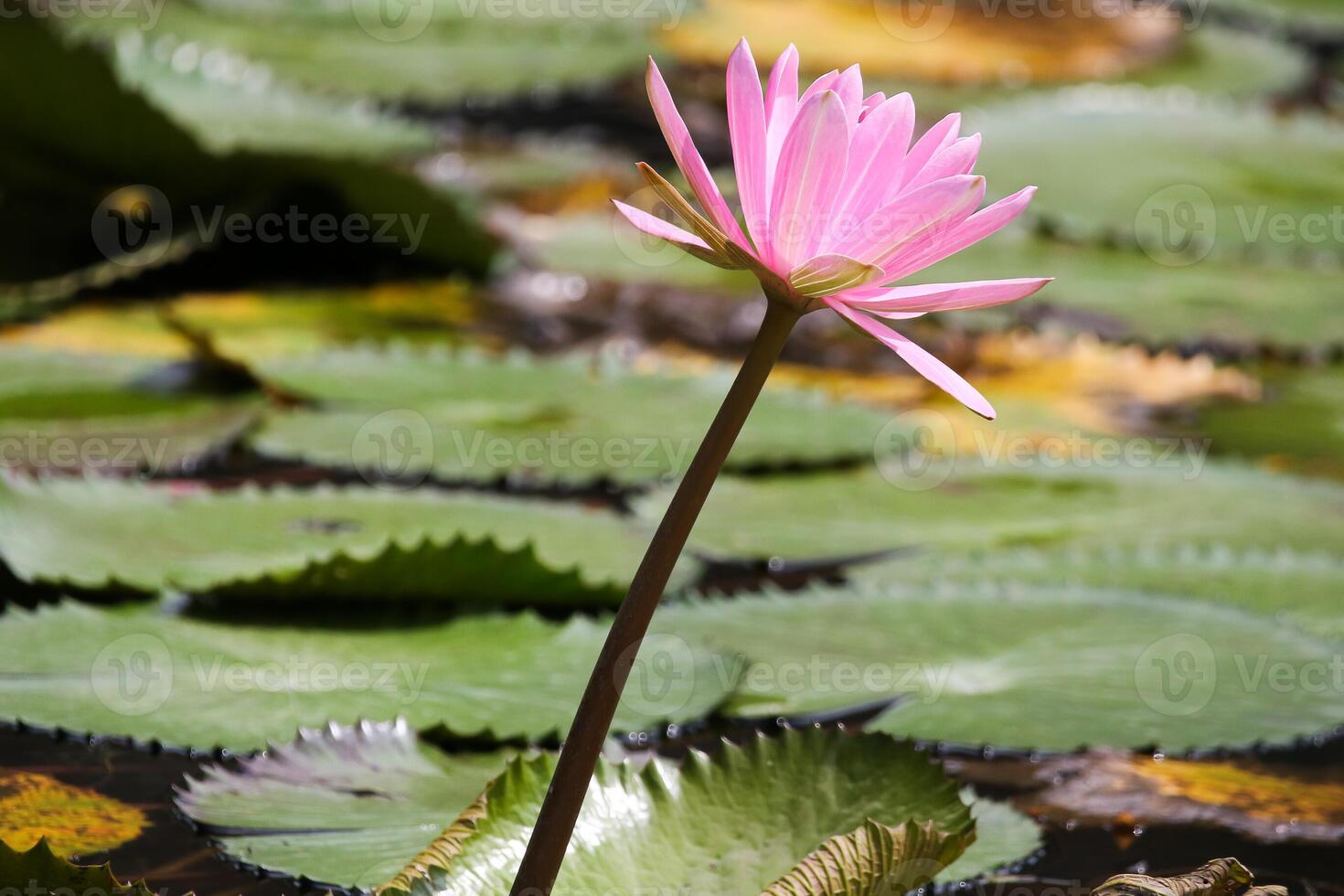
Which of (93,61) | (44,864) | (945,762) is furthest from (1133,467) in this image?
(93,61)

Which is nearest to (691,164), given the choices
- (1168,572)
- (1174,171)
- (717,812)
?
(717,812)

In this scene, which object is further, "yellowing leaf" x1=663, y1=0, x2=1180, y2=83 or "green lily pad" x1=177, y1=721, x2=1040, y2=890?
"yellowing leaf" x1=663, y1=0, x2=1180, y2=83

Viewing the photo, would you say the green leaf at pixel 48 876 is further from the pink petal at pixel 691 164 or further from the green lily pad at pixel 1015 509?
the green lily pad at pixel 1015 509

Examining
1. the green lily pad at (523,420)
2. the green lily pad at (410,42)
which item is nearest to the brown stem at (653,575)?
the green lily pad at (523,420)

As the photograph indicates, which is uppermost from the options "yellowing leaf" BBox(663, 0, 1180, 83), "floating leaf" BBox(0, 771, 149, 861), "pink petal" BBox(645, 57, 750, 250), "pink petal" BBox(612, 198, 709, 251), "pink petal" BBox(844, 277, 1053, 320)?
"yellowing leaf" BBox(663, 0, 1180, 83)

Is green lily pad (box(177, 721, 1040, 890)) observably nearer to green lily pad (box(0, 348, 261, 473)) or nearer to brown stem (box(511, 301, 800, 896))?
brown stem (box(511, 301, 800, 896))

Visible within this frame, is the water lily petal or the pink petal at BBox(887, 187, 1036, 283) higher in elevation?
the pink petal at BBox(887, 187, 1036, 283)

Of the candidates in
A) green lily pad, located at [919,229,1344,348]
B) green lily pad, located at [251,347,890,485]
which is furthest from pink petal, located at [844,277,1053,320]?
green lily pad, located at [919,229,1344,348]
